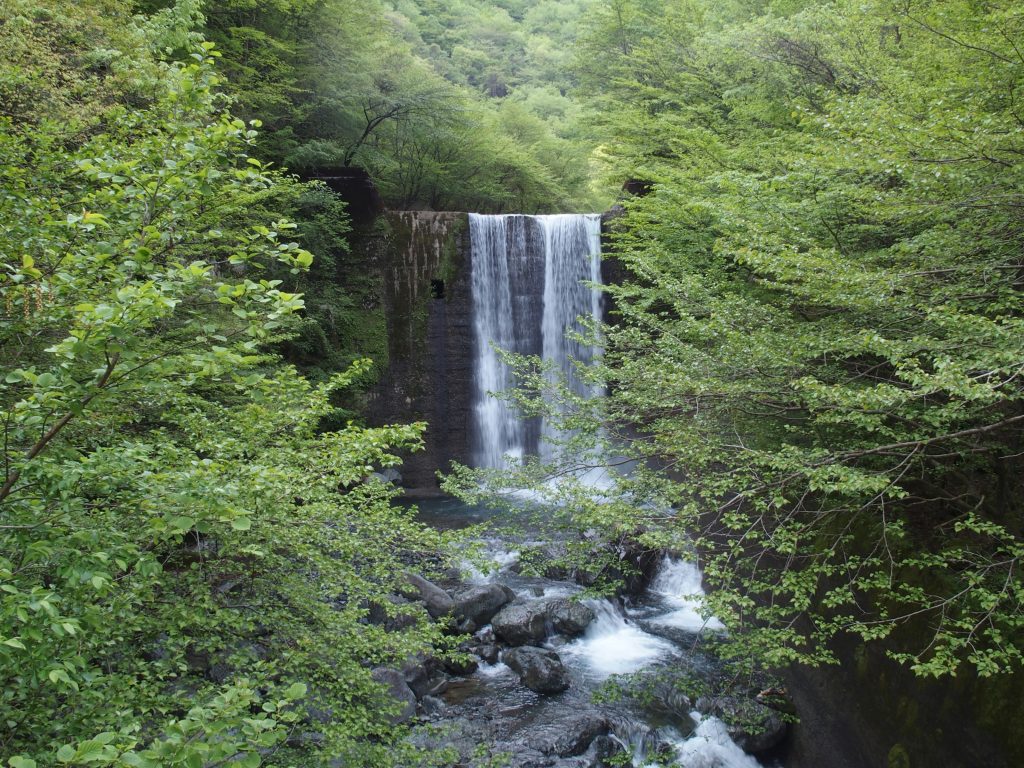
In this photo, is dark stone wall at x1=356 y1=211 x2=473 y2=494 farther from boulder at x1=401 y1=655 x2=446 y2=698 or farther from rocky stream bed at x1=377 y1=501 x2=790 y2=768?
boulder at x1=401 y1=655 x2=446 y2=698

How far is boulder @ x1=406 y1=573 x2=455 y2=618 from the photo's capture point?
911 centimetres

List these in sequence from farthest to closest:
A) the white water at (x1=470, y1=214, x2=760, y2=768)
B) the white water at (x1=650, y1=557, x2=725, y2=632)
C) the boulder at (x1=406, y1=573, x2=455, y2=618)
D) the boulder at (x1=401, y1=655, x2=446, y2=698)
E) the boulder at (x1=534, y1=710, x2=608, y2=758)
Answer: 1. the white water at (x1=470, y1=214, x2=760, y2=768)
2. the white water at (x1=650, y1=557, x2=725, y2=632)
3. the boulder at (x1=406, y1=573, x2=455, y2=618)
4. the boulder at (x1=401, y1=655, x2=446, y2=698)
5. the boulder at (x1=534, y1=710, x2=608, y2=758)

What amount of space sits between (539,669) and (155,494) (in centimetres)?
653

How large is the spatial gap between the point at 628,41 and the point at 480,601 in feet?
62.9

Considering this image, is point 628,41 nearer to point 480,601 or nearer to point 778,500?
point 480,601

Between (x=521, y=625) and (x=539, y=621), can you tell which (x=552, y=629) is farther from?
(x=521, y=625)

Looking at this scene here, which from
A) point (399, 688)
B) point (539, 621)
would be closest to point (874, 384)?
point (539, 621)

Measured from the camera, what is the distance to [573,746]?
6.74m

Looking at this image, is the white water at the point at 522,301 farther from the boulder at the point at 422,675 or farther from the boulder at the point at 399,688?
the boulder at the point at 399,688

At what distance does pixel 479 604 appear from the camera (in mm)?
9305

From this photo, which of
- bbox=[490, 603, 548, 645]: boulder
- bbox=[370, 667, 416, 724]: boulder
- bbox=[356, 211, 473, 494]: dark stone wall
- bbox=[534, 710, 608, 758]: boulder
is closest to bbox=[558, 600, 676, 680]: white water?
bbox=[490, 603, 548, 645]: boulder

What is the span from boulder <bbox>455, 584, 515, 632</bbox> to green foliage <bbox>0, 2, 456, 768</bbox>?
3.28 m

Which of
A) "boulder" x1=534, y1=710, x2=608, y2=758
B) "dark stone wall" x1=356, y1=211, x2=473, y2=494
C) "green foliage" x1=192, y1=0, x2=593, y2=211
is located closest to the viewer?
"boulder" x1=534, y1=710, x2=608, y2=758

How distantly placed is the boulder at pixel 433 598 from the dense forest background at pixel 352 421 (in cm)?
72
